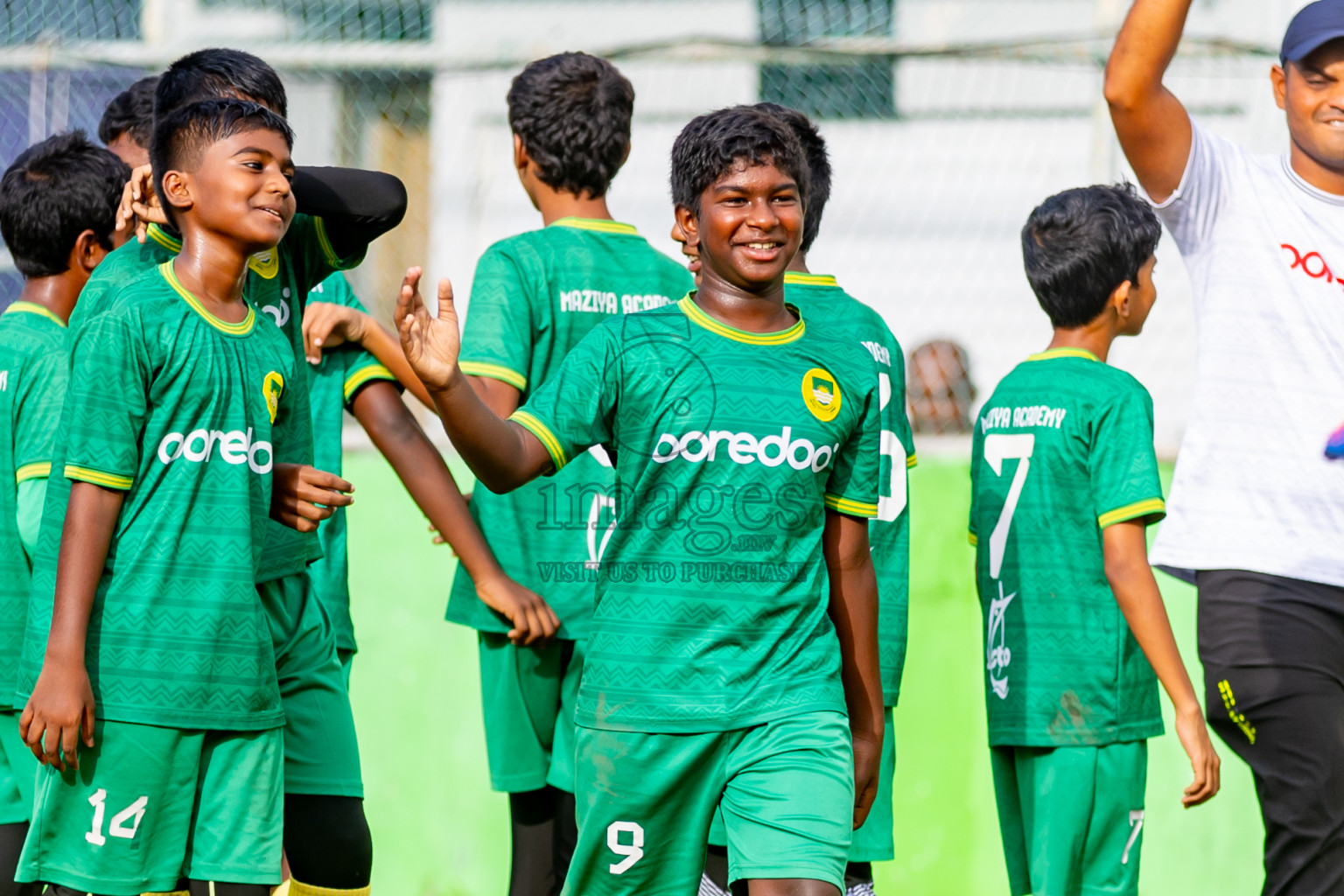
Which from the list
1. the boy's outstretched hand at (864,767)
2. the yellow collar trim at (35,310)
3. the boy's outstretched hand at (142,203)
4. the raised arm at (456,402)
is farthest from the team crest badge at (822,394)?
the yellow collar trim at (35,310)

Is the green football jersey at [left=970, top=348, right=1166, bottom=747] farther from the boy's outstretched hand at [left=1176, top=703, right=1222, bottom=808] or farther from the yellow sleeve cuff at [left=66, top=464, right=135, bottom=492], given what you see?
the yellow sleeve cuff at [left=66, top=464, right=135, bottom=492]

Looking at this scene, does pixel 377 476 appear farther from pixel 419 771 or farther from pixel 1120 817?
pixel 1120 817

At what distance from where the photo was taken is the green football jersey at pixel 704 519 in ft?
9.00

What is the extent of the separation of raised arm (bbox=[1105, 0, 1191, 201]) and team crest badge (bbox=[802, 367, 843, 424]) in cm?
71

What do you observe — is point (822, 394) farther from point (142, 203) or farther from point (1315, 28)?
point (142, 203)

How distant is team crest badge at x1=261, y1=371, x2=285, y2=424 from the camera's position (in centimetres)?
289

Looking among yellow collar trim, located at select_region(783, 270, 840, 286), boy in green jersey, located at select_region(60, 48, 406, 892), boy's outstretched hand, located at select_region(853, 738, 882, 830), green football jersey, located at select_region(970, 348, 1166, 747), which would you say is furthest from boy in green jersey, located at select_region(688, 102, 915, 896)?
boy in green jersey, located at select_region(60, 48, 406, 892)

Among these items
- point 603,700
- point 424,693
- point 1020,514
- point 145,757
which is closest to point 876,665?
point 603,700

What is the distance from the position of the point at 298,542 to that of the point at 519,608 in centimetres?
67

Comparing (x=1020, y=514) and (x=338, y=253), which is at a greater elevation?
(x=338, y=253)

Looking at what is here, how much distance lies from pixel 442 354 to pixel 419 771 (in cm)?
303

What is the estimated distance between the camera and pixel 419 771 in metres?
5.21

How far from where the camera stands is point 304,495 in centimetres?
291

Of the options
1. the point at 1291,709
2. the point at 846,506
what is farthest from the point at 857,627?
the point at 1291,709
